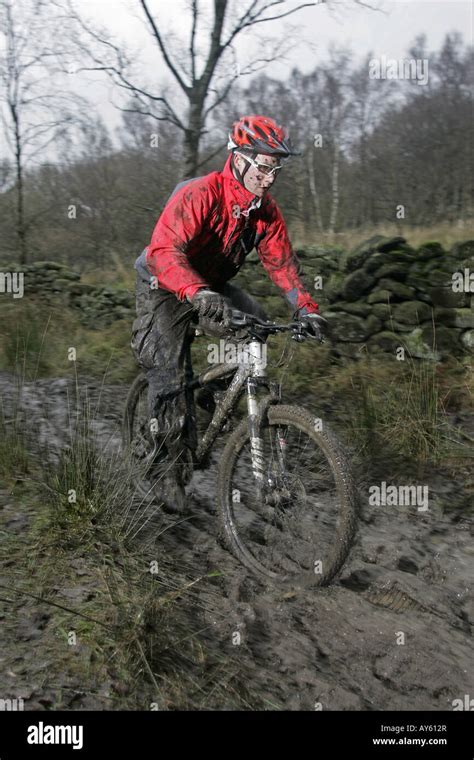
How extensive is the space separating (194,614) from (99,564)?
45cm

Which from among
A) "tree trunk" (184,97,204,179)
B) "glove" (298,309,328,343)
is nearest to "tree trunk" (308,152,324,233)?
"tree trunk" (184,97,204,179)

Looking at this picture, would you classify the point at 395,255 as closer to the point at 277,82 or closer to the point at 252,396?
the point at 252,396

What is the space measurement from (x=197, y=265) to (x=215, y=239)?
0.58ft

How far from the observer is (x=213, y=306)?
297cm

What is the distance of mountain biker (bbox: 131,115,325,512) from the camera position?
3145 mm

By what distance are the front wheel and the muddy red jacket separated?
0.71 meters

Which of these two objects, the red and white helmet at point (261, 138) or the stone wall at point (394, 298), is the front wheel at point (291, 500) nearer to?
the red and white helmet at point (261, 138)

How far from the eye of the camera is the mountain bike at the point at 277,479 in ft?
9.91

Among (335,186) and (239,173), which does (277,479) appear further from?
(335,186)

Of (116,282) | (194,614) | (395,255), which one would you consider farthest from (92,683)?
(116,282)

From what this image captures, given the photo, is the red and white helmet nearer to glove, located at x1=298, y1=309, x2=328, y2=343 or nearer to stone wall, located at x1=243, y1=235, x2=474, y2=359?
glove, located at x1=298, y1=309, x2=328, y2=343

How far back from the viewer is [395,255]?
7.87 meters

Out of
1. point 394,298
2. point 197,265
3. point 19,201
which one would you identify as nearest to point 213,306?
point 197,265
